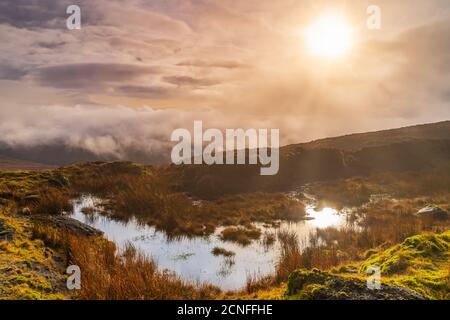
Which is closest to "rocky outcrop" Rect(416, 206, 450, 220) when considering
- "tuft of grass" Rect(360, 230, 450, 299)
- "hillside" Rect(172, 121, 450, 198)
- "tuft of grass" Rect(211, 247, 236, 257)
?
"tuft of grass" Rect(360, 230, 450, 299)

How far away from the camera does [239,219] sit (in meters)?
18.7

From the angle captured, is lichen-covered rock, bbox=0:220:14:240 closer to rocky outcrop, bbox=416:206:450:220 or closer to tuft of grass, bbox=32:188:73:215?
tuft of grass, bbox=32:188:73:215

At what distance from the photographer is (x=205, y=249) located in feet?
44.4

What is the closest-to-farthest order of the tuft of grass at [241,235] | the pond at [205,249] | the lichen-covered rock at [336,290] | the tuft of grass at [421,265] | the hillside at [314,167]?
the lichen-covered rock at [336,290] → the tuft of grass at [421,265] → the pond at [205,249] → the tuft of grass at [241,235] → the hillside at [314,167]

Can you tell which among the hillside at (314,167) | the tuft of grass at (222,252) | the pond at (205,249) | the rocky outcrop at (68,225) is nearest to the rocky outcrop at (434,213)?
the pond at (205,249)

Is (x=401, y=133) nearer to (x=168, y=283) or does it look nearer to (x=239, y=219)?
(x=239, y=219)

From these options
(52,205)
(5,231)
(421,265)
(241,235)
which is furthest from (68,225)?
(421,265)

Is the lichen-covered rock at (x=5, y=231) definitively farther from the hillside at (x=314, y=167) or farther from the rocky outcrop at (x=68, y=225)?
the hillside at (x=314, y=167)

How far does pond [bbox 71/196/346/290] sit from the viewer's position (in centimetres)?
1074

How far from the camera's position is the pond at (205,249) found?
35.2 feet
